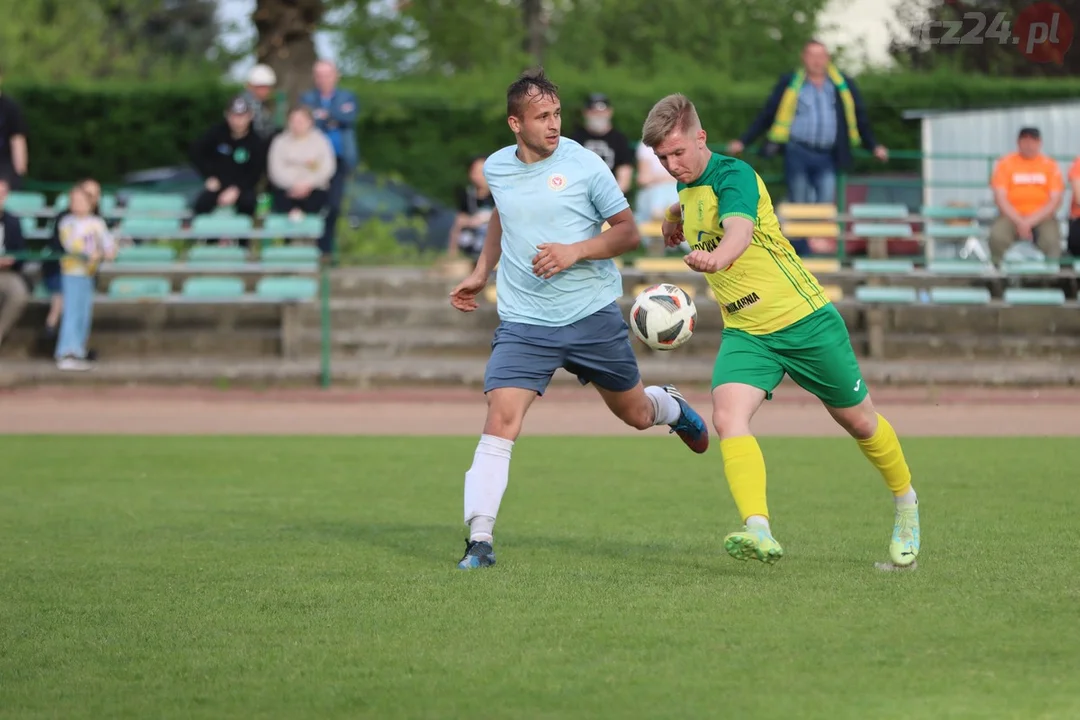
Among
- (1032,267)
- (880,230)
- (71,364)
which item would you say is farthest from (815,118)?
(71,364)

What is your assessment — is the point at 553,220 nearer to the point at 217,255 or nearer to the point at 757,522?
the point at 757,522

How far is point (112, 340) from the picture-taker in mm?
19594

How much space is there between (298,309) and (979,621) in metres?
14.4

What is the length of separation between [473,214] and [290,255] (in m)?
2.31

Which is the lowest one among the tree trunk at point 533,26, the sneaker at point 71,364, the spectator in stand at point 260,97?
the sneaker at point 71,364

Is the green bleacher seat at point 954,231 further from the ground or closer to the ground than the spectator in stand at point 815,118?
closer to the ground

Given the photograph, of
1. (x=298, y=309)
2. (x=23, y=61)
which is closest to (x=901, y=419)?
(x=298, y=309)

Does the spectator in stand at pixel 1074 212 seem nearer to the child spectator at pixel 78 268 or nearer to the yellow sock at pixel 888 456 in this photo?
the child spectator at pixel 78 268

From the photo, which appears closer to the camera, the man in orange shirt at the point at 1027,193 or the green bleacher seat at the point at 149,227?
the man in orange shirt at the point at 1027,193

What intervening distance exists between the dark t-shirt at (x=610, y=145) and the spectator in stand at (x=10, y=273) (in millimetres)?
6260

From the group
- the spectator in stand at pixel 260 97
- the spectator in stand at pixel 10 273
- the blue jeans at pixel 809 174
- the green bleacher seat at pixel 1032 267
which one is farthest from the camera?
the spectator in stand at pixel 260 97

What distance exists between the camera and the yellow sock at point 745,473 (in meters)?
6.91

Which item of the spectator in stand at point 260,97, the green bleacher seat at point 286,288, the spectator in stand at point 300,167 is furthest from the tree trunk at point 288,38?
the green bleacher seat at point 286,288

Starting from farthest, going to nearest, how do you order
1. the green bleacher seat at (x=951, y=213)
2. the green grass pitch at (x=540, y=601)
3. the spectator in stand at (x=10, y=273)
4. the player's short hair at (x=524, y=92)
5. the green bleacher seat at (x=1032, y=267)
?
1. the green bleacher seat at (x=951, y=213)
2. the green bleacher seat at (x=1032, y=267)
3. the spectator in stand at (x=10, y=273)
4. the player's short hair at (x=524, y=92)
5. the green grass pitch at (x=540, y=601)
